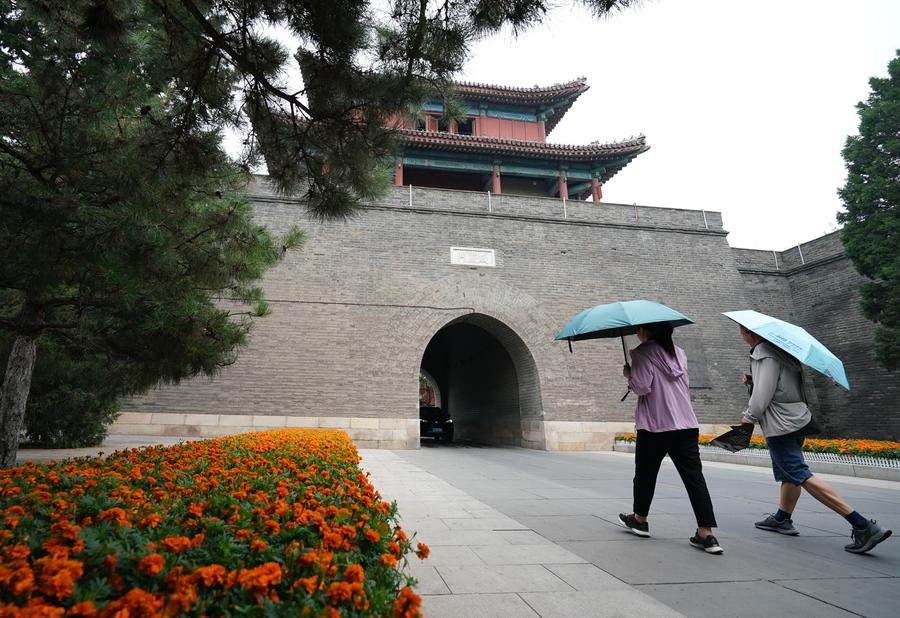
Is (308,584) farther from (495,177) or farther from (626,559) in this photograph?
(495,177)

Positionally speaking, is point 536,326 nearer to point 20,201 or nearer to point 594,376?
point 594,376

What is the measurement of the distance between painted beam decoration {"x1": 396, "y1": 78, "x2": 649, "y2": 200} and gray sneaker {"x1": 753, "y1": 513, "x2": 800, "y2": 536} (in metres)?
12.5

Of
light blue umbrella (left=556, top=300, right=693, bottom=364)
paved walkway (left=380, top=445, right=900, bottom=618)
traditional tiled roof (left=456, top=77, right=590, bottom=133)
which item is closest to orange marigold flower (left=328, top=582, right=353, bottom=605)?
paved walkway (left=380, top=445, right=900, bottom=618)

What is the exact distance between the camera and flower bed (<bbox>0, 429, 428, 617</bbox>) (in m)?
1.08

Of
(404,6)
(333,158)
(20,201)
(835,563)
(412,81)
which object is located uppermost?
(404,6)

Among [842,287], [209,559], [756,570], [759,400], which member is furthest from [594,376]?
[209,559]

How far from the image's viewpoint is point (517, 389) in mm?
12477

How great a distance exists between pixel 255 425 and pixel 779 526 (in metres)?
9.35

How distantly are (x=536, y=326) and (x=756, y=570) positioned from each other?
9254 mm

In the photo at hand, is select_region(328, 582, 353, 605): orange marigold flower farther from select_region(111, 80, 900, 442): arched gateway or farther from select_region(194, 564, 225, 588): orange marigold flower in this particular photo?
select_region(111, 80, 900, 442): arched gateway

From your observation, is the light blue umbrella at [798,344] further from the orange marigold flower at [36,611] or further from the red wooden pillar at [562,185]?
the red wooden pillar at [562,185]

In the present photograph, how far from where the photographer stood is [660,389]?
2.98 meters

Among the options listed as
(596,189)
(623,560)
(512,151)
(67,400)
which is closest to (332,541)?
(623,560)

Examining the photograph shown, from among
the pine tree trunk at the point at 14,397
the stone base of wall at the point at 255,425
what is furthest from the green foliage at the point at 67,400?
the stone base of wall at the point at 255,425
